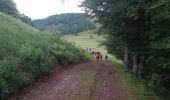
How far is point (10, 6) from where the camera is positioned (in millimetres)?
71562


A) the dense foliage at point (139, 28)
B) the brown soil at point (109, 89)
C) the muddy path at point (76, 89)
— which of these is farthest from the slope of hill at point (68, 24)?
the muddy path at point (76, 89)

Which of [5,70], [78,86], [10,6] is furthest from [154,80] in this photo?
[10,6]

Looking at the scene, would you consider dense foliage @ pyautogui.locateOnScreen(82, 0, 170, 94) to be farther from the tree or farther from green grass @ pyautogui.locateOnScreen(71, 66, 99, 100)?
the tree

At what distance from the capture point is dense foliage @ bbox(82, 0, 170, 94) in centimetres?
2350

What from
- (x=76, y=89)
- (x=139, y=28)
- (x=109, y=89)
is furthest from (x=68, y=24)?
(x=76, y=89)

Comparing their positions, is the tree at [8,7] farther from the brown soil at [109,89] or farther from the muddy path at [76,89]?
the brown soil at [109,89]

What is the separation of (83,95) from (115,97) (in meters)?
1.71

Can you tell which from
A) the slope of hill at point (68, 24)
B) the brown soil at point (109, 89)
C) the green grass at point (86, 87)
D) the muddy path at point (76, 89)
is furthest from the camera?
the slope of hill at point (68, 24)

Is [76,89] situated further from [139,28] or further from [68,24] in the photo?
[68,24]

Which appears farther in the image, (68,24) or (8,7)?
(68,24)

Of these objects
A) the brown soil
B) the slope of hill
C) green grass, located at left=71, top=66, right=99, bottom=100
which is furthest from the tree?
the slope of hill

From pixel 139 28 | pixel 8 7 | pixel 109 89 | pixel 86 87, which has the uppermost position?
pixel 8 7

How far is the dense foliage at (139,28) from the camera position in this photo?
2350 centimetres

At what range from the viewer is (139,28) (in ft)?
99.3
